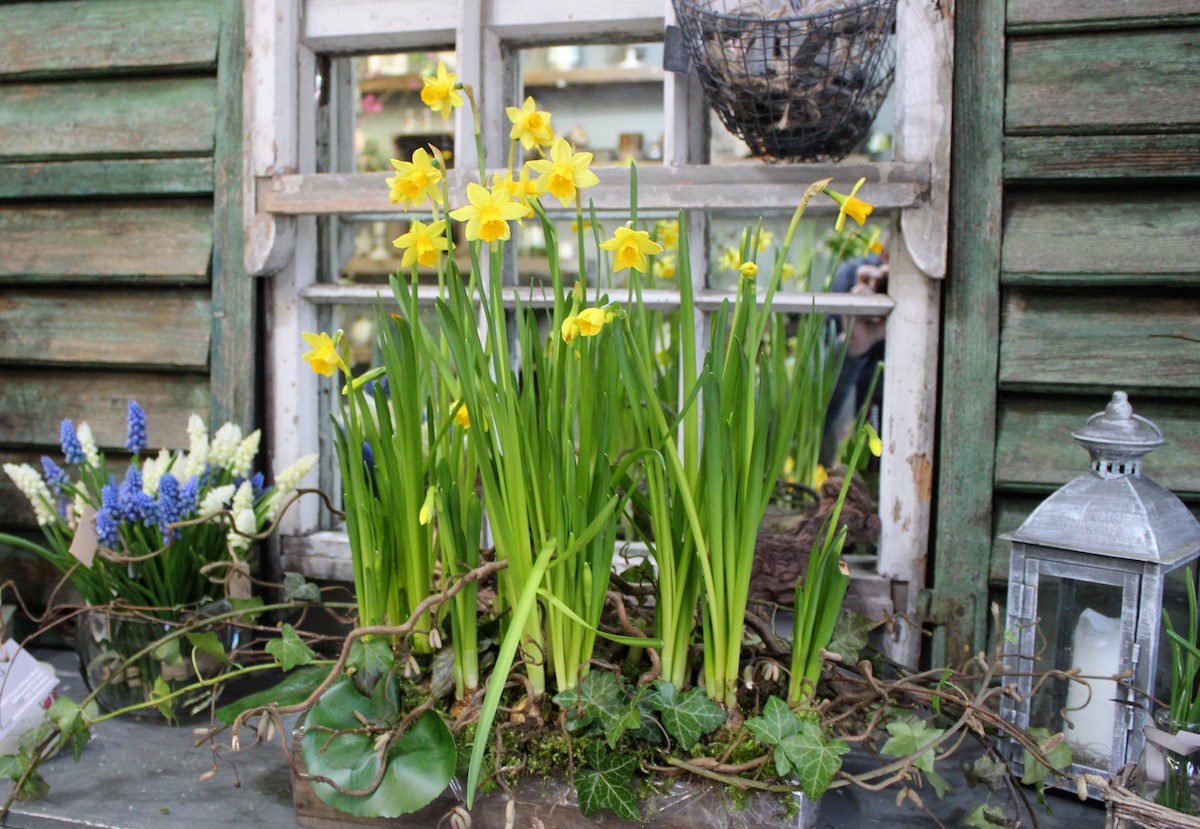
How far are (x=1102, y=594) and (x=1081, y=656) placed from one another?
3.0 inches

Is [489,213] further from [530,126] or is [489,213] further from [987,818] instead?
[987,818]

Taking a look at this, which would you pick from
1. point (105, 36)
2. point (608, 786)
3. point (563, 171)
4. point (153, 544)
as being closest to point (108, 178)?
point (105, 36)

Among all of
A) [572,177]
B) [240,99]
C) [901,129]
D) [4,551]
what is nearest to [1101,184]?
[901,129]

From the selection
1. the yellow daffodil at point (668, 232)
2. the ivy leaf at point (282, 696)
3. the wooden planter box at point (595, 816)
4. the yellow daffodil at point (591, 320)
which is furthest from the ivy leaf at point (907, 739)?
the yellow daffodil at point (668, 232)

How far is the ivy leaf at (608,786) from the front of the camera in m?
1.04

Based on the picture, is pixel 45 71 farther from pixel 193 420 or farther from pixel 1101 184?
pixel 1101 184

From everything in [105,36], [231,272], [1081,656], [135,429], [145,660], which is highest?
[105,36]

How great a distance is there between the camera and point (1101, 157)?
4.31ft

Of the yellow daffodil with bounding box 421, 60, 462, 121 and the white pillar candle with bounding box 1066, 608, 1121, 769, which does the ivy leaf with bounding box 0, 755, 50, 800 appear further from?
the white pillar candle with bounding box 1066, 608, 1121, 769

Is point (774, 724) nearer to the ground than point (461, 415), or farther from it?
nearer to the ground

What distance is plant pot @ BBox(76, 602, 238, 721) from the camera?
4.48 feet

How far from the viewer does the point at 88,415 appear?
5.60 ft

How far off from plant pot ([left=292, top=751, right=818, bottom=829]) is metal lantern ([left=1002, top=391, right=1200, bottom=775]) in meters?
0.30

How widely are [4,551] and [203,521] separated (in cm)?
70
